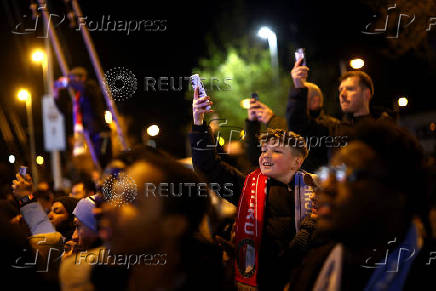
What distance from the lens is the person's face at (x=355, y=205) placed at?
2.10m

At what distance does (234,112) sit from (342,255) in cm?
1922

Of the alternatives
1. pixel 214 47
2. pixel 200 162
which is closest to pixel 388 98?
pixel 200 162

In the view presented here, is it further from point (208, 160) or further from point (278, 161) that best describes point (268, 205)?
point (208, 160)

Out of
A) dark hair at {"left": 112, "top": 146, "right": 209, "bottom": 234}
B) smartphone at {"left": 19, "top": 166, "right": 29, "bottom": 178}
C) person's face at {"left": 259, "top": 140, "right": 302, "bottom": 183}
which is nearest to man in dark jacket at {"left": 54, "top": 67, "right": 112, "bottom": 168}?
dark hair at {"left": 112, "top": 146, "right": 209, "bottom": 234}

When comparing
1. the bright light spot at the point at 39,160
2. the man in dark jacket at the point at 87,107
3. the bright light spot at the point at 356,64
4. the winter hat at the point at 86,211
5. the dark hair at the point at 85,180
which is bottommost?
the winter hat at the point at 86,211

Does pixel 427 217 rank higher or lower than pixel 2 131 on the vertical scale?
lower

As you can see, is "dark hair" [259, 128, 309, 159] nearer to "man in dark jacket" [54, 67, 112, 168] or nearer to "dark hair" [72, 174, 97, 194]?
"dark hair" [72, 174, 97, 194]

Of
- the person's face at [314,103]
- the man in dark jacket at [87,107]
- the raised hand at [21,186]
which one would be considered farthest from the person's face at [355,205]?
the raised hand at [21,186]

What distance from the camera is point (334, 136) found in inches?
170

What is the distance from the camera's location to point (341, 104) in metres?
4.31

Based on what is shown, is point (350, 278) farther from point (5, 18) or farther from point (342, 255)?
point (5, 18)

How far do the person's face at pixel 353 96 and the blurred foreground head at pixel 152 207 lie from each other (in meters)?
2.44

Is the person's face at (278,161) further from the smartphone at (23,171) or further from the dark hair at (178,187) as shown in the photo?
the smartphone at (23,171)

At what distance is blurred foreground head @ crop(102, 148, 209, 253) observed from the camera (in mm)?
2096
